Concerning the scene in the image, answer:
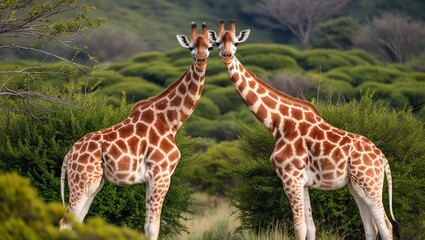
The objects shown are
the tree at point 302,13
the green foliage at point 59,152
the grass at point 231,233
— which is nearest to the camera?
the grass at point 231,233

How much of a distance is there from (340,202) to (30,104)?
451 cm

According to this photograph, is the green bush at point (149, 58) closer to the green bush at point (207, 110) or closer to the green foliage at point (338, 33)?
the green bush at point (207, 110)

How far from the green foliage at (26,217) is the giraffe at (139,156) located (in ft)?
11.9

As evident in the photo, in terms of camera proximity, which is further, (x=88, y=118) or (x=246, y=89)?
(x=88, y=118)

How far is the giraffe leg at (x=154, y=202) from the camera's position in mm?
9492

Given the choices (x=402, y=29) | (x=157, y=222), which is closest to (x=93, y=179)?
(x=157, y=222)

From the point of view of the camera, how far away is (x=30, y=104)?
40.2ft

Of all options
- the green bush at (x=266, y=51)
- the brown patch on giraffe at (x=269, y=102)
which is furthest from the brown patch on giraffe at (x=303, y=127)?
the green bush at (x=266, y=51)

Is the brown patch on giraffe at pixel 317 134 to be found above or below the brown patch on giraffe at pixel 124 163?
above

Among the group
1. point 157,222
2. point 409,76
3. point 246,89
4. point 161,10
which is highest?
point 246,89

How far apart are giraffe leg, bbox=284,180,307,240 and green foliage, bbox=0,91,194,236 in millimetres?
3667

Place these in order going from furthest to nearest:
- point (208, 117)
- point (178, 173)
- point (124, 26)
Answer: point (124, 26) < point (208, 117) < point (178, 173)

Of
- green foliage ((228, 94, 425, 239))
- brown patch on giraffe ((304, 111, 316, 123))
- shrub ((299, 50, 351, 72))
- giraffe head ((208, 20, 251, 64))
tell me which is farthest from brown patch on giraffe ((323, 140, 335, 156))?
shrub ((299, 50, 351, 72))

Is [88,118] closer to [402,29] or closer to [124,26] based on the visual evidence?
[402,29]
